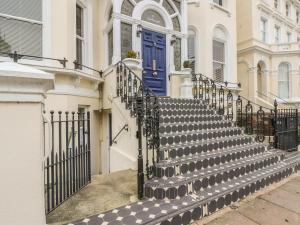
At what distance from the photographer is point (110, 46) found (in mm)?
8367

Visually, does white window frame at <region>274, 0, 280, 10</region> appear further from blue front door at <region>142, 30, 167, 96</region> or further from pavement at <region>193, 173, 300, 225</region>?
pavement at <region>193, 173, 300, 225</region>

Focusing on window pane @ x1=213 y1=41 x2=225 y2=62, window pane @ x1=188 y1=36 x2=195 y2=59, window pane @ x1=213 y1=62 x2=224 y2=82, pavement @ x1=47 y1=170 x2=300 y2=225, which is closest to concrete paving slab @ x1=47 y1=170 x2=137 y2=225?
pavement @ x1=47 y1=170 x2=300 y2=225

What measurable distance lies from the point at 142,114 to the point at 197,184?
1696 millimetres

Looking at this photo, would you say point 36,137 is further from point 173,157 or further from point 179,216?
point 173,157

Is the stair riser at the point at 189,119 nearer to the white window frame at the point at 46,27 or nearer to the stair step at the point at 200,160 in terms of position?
the stair step at the point at 200,160

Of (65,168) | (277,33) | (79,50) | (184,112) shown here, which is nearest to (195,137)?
(184,112)

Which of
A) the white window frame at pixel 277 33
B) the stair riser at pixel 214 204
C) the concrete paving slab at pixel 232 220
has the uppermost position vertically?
the white window frame at pixel 277 33

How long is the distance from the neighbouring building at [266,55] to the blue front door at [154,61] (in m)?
8.54

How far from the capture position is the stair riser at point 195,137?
16.7 ft

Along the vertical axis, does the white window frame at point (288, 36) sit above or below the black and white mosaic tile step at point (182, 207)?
above

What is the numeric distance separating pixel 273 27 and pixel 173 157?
16.7 metres

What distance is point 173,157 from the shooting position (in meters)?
4.69

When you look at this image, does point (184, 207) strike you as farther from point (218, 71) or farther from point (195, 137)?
point (218, 71)

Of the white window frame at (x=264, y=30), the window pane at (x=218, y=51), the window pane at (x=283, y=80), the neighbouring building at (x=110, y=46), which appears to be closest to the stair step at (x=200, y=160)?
the neighbouring building at (x=110, y=46)
